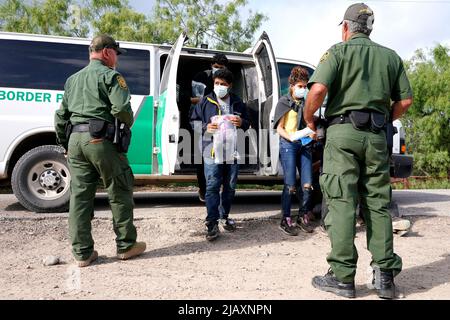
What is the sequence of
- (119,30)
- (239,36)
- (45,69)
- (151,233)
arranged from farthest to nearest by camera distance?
(239,36)
(119,30)
(45,69)
(151,233)

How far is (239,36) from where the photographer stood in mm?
21375

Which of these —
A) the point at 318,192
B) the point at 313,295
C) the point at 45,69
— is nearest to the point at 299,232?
the point at 318,192

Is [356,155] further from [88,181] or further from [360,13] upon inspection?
[88,181]

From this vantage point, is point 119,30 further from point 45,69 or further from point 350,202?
point 350,202

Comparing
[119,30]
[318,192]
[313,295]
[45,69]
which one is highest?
→ [119,30]

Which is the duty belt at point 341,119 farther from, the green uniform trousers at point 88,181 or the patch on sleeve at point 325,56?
the green uniform trousers at point 88,181

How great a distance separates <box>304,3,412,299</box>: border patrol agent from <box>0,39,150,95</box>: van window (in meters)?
3.31

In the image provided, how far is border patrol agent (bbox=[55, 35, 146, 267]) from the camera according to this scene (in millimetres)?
3689

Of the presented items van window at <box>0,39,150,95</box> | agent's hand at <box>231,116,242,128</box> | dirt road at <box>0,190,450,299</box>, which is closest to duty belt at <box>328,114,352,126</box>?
dirt road at <box>0,190,450,299</box>

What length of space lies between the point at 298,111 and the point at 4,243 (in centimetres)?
A: 335

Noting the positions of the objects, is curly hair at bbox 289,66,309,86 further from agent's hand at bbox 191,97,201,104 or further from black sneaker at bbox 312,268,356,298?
black sneaker at bbox 312,268,356,298

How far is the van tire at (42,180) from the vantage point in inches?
217

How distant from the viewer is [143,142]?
5801 mm
